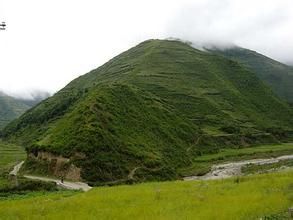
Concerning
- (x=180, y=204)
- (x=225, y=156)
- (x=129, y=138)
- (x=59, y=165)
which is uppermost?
(x=180, y=204)

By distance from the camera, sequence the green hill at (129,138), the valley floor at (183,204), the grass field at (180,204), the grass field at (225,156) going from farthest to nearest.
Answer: the grass field at (225,156)
the green hill at (129,138)
the grass field at (180,204)
the valley floor at (183,204)

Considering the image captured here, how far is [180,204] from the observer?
1384 inches

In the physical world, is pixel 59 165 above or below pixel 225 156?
above

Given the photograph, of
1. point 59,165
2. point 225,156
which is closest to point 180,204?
point 59,165

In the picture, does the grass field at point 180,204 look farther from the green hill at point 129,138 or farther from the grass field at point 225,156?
the grass field at point 225,156

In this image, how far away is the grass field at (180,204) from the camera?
31181 mm

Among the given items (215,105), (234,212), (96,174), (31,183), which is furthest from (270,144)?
(234,212)

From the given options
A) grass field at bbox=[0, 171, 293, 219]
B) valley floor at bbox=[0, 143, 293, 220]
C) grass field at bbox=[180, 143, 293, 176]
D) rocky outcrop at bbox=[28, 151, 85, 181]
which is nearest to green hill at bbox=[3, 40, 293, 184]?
rocky outcrop at bbox=[28, 151, 85, 181]

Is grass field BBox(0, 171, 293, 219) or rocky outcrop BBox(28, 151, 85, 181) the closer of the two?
grass field BBox(0, 171, 293, 219)

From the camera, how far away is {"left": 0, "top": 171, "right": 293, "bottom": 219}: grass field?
31.2 m

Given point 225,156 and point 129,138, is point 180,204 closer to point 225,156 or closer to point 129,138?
point 129,138

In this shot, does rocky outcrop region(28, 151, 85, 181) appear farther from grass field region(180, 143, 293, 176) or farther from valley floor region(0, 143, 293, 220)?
valley floor region(0, 143, 293, 220)

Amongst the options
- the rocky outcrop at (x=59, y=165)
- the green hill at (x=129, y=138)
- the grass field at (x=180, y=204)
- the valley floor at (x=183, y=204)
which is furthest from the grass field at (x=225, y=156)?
the grass field at (x=180, y=204)

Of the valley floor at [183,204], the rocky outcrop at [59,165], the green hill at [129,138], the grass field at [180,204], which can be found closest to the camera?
the valley floor at [183,204]
